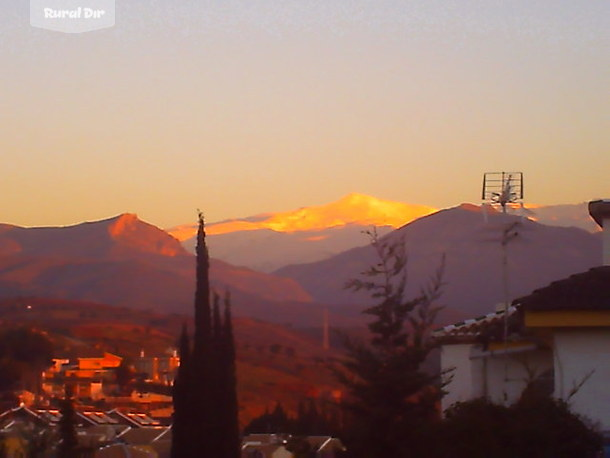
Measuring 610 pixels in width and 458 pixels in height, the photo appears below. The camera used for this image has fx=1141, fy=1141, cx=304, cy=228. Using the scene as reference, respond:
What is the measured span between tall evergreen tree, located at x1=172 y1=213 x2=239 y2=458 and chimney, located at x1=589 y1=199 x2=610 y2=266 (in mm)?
21859

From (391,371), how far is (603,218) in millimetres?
5383

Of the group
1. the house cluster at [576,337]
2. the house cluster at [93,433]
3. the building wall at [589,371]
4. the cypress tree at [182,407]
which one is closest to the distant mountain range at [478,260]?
the cypress tree at [182,407]

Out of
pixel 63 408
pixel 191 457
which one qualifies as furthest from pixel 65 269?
pixel 63 408

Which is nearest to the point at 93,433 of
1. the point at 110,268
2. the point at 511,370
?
the point at 511,370

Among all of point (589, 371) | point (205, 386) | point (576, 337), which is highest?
point (576, 337)

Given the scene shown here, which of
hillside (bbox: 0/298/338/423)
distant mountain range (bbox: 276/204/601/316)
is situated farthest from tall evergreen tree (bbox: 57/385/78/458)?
hillside (bbox: 0/298/338/423)

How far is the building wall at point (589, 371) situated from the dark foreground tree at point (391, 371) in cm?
125

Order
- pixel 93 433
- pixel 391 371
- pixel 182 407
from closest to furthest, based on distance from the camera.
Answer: pixel 391 371, pixel 93 433, pixel 182 407

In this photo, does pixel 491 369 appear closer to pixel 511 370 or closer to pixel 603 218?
pixel 511 370

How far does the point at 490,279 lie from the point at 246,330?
26.9 m

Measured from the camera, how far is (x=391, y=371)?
1012 cm

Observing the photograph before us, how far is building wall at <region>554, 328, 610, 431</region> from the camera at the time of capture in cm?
1041

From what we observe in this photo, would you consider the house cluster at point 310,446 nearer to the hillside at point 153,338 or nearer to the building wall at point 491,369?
the building wall at point 491,369

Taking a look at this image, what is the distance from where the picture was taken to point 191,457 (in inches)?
1399
